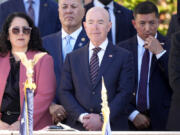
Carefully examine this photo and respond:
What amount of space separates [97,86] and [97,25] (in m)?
0.69

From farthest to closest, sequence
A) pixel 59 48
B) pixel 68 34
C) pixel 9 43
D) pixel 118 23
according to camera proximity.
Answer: pixel 118 23, pixel 68 34, pixel 59 48, pixel 9 43

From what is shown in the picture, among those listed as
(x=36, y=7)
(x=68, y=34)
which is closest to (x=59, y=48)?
(x=68, y=34)

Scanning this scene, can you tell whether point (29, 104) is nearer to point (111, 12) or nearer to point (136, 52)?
point (136, 52)

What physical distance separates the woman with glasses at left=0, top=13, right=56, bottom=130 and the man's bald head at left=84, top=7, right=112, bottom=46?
0.56 meters

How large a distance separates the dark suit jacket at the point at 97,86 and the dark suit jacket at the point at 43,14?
1318mm

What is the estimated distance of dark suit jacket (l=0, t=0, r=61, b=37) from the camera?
7.59m

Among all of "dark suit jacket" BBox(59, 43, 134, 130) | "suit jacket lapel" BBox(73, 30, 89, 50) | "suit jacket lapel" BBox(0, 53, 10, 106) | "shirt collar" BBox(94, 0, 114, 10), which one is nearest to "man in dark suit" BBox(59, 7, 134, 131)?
"dark suit jacket" BBox(59, 43, 134, 130)

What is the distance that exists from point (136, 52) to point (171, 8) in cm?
582

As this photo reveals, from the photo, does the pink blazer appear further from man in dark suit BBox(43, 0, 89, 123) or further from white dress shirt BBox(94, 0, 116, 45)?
white dress shirt BBox(94, 0, 116, 45)

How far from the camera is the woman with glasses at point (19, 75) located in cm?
622

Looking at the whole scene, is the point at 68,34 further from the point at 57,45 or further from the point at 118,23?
the point at 118,23

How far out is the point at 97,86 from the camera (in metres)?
6.21

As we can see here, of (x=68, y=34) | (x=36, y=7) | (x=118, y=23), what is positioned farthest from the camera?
(x=36, y=7)

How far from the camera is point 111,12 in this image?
7.52 m
